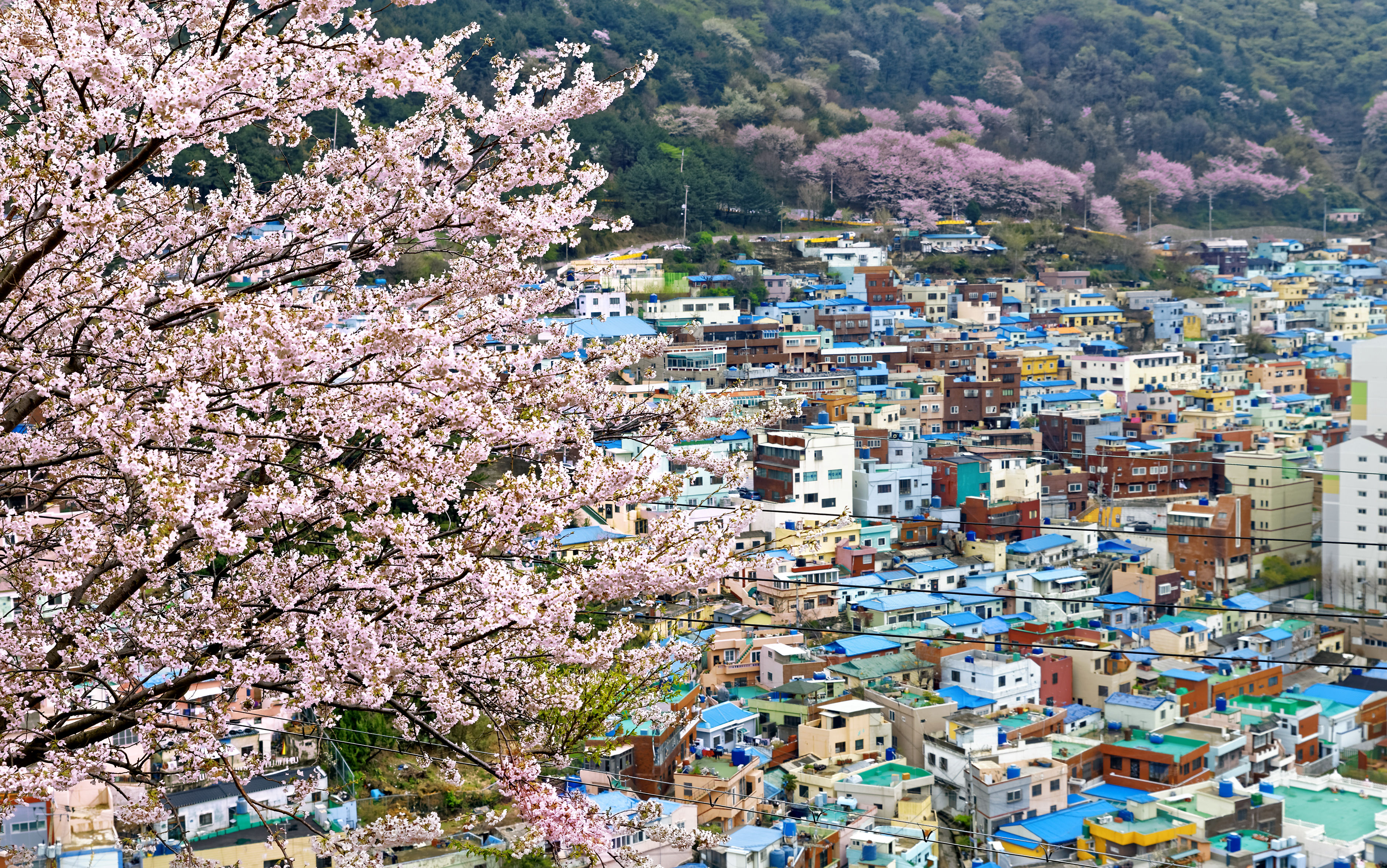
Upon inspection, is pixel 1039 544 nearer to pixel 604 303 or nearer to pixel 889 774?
pixel 889 774

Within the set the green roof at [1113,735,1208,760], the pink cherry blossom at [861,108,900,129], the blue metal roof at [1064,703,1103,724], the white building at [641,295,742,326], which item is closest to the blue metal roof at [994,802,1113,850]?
the green roof at [1113,735,1208,760]

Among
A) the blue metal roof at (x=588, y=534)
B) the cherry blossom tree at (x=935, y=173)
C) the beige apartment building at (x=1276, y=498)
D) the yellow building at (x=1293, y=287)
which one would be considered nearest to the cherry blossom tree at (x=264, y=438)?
the blue metal roof at (x=588, y=534)

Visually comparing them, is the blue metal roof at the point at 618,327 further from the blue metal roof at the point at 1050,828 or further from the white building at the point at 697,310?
the blue metal roof at the point at 1050,828

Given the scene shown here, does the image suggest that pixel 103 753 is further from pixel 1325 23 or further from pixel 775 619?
pixel 1325 23

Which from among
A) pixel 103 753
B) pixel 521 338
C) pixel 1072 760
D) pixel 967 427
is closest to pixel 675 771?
pixel 1072 760

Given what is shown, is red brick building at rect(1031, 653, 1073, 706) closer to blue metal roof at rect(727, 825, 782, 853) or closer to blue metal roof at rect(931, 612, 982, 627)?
blue metal roof at rect(931, 612, 982, 627)

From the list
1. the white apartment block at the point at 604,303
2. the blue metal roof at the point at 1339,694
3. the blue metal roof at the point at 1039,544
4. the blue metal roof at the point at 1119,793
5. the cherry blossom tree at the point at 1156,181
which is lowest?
the blue metal roof at the point at 1339,694

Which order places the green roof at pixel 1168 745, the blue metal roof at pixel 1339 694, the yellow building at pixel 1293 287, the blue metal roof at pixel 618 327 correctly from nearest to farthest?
the green roof at pixel 1168 745, the blue metal roof at pixel 1339 694, the blue metal roof at pixel 618 327, the yellow building at pixel 1293 287
